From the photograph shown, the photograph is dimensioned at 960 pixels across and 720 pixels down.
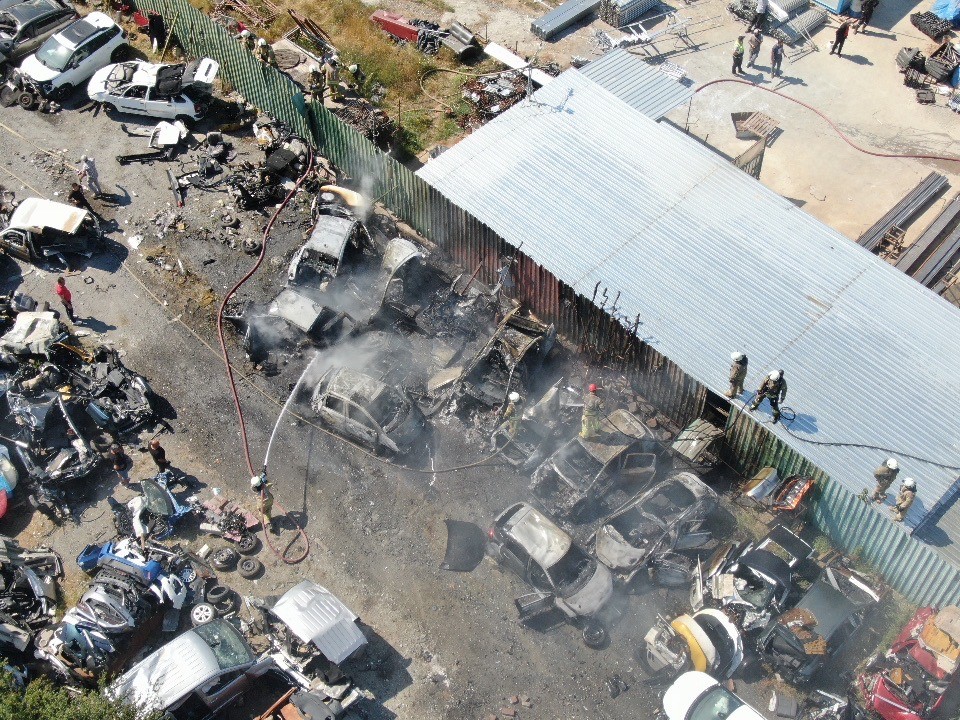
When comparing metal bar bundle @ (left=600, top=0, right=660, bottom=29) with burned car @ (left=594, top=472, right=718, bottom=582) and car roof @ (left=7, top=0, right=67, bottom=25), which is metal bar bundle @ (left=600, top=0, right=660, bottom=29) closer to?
burned car @ (left=594, top=472, right=718, bottom=582)

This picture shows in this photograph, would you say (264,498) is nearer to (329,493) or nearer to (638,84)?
(329,493)

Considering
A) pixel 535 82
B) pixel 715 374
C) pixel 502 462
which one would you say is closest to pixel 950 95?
pixel 535 82

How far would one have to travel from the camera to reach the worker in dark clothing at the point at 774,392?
722 inches

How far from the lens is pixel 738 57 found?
2950 centimetres

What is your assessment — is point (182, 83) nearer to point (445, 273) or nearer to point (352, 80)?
point (352, 80)

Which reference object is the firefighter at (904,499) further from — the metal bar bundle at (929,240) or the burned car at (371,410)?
the burned car at (371,410)

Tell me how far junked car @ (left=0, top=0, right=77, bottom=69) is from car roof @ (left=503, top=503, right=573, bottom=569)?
→ 83.5ft

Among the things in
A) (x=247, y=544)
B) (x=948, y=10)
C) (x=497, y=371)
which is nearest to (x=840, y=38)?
(x=948, y=10)

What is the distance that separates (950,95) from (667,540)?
67.6 ft

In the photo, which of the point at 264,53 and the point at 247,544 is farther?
the point at 264,53

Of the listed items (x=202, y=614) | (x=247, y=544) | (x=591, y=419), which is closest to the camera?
(x=202, y=614)

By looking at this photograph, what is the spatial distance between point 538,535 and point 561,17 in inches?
835

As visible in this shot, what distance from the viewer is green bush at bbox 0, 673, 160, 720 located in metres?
14.7

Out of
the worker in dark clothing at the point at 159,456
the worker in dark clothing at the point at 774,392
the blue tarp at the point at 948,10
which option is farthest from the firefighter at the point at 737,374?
the blue tarp at the point at 948,10
